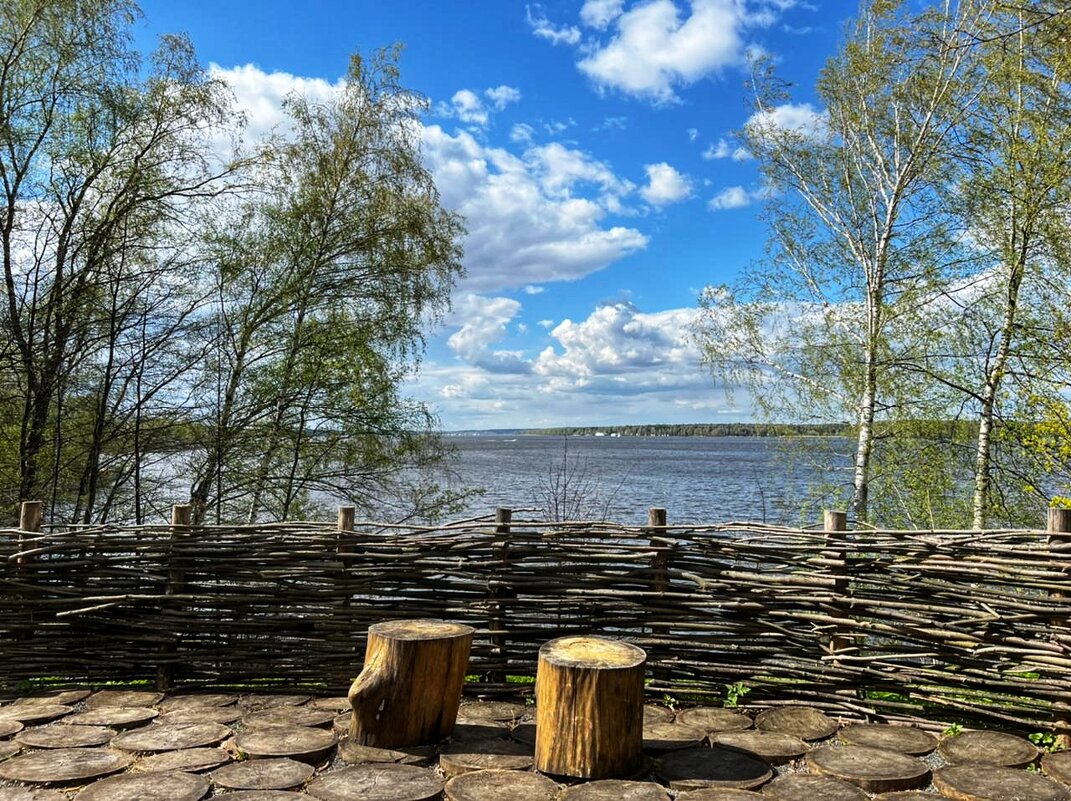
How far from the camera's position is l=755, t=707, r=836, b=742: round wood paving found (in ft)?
9.95

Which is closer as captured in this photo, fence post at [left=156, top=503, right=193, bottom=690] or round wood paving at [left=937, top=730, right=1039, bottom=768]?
round wood paving at [left=937, top=730, right=1039, bottom=768]

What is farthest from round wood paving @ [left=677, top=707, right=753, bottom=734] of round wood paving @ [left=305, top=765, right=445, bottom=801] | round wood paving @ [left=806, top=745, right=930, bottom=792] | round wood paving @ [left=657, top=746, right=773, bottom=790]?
round wood paving @ [left=305, top=765, right=445, bottom=801]

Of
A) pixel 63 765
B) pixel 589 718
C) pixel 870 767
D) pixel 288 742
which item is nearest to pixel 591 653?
pixel 589 718

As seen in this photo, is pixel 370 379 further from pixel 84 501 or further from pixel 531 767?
pixel 531 767

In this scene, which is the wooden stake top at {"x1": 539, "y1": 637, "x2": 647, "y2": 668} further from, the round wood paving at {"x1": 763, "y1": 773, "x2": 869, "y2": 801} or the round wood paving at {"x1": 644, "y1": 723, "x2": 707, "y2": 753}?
the round wood paving at {"x1": 763, "y1": 773, "x2": 869, "y2": 801}

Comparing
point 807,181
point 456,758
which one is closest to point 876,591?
point 456,758

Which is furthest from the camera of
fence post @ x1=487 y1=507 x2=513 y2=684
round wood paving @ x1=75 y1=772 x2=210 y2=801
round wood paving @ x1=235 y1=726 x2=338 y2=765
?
fence post @ x1=487 y1=507 x2=513 y2=684

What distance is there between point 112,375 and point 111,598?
256 cm

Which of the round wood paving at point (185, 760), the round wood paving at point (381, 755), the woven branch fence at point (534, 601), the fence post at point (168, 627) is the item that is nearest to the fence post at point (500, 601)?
the woven branch fence at point (534, 601)

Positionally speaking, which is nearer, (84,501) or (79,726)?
(79,726)

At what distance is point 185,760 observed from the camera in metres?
2.66

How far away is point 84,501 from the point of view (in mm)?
6445

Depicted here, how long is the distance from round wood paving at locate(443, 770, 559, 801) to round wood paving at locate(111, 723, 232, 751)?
3.32 ft

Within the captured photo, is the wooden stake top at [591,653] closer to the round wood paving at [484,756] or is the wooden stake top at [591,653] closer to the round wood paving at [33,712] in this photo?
the round wood paving at [484,756]
